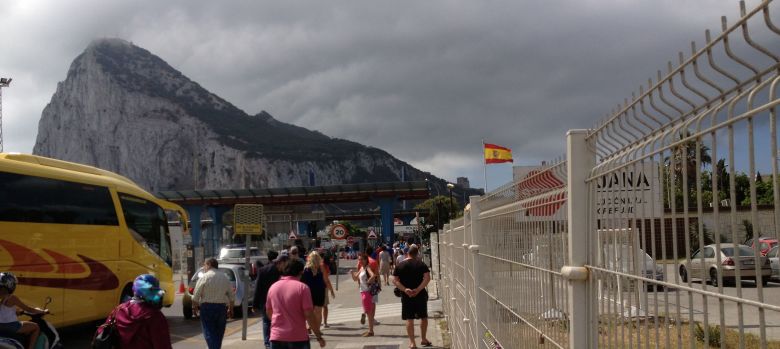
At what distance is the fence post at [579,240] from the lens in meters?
2.80

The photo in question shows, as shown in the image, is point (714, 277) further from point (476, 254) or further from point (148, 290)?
point (148, 290)

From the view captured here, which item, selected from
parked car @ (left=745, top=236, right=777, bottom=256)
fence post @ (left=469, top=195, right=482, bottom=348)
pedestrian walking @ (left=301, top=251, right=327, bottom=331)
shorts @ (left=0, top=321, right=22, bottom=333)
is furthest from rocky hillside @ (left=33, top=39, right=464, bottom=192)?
parked car @ (left=745, top=236, right=777, bottom=256)

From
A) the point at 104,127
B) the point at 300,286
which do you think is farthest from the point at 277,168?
the point at 300,286

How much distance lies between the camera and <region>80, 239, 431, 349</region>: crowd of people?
5.63 metres

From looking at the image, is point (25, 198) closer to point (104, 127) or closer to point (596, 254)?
point (596, 254)

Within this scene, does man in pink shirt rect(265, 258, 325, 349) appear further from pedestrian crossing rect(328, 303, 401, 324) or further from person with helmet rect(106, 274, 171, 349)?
pedestrian crossing rect(328, 303, 401, 324)

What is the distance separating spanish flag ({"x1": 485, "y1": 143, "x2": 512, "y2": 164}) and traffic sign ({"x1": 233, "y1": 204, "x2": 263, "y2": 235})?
14577 mm

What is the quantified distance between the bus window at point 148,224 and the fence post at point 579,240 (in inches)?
595

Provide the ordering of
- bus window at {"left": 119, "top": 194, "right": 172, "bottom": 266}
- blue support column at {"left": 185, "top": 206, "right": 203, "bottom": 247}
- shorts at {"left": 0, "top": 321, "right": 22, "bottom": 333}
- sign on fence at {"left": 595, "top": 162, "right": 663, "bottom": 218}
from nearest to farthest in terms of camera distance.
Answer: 1. sign on fence at {"left": 595, "top": 162, "right": 663, "bottom": 218}
2. shorts at {"left": 0, "top": 321, "right": 22, "bottom": 333}
3. bus window at {"left": 119, "top": 194, "right": 172, "bottom": 266}
4. blue support column at {"left": 185, "top": 206, "right": 203, "bottom": 247}

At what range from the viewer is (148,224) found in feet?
58.2

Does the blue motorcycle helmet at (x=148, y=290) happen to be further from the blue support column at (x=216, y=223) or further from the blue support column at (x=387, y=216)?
the blue support column at (x=216, y=223)

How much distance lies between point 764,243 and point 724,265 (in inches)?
7.6

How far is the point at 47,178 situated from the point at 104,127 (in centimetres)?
16530

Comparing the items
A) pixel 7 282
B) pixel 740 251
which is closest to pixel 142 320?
pixel 7 282
